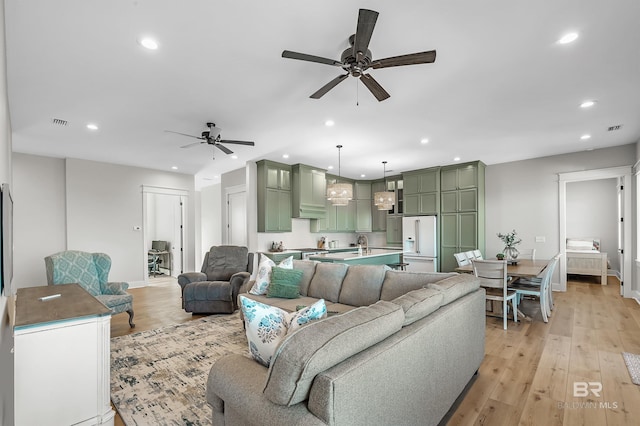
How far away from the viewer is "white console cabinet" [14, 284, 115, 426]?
5.62 feet

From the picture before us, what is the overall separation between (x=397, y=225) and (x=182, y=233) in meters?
5.63

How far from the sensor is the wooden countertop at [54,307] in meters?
1.81

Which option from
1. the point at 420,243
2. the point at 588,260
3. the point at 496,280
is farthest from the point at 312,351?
the point at 588,260

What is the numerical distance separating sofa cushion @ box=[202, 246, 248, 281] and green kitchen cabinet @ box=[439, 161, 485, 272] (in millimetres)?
4584

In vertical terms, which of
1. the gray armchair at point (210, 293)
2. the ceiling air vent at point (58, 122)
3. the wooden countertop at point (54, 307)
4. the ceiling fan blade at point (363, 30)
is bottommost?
the gray armchair at point (210, 293)

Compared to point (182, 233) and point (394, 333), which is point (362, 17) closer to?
point (394, 333)

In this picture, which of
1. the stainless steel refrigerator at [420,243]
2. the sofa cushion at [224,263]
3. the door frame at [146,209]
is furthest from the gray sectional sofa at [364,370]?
the door frame at [146,209]

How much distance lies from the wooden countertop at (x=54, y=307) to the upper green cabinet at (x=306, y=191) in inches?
177

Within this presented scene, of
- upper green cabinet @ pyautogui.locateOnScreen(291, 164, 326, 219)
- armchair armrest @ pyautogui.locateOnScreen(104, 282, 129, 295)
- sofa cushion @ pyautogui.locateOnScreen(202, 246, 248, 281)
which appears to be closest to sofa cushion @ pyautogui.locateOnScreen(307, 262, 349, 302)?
sofa cushion @ pyautogui.locateOnScreen(202, 246, 248, 281)

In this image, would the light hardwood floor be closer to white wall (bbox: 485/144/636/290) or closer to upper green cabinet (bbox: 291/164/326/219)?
white wall (bbox: 485/144/636/290)

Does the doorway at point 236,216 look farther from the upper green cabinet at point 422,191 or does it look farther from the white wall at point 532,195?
the white wall at point 532,195

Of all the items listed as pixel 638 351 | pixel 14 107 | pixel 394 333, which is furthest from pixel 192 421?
pixel 638 351

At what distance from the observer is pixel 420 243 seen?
705 centimetres

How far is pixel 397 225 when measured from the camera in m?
8.23
